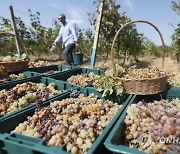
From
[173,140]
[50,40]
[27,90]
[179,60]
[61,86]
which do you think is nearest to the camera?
[173,140]

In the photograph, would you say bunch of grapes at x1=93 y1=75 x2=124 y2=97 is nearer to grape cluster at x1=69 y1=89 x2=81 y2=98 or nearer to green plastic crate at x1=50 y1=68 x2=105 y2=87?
grape cluster at x1=69 y1=89 x2=81 y2=98

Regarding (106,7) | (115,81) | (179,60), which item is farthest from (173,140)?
(179,60)

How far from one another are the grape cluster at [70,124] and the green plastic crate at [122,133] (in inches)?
4.8

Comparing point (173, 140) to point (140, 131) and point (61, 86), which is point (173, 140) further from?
point (61, 86)

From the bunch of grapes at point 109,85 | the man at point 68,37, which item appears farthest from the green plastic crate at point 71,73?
the man at point 68,37

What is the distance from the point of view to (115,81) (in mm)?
2275

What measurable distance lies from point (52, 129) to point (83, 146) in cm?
30

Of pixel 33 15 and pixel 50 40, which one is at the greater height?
pixel 33 15

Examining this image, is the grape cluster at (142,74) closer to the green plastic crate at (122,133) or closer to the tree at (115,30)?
the green plastic crate at (122,133)

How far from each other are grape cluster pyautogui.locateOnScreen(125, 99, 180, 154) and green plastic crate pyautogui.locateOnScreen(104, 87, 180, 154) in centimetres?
4

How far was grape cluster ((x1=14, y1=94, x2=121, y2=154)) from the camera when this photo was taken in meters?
1.35

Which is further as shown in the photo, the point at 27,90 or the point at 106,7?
the point at 106,7

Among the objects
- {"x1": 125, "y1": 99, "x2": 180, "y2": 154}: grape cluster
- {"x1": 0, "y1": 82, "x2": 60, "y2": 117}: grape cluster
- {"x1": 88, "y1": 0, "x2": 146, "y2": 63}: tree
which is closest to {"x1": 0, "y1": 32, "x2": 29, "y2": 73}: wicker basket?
{"x1": 0, "y1": 82, "x2": 60, "y2": 117}: grape cluster

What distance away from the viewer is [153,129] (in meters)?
1.36
